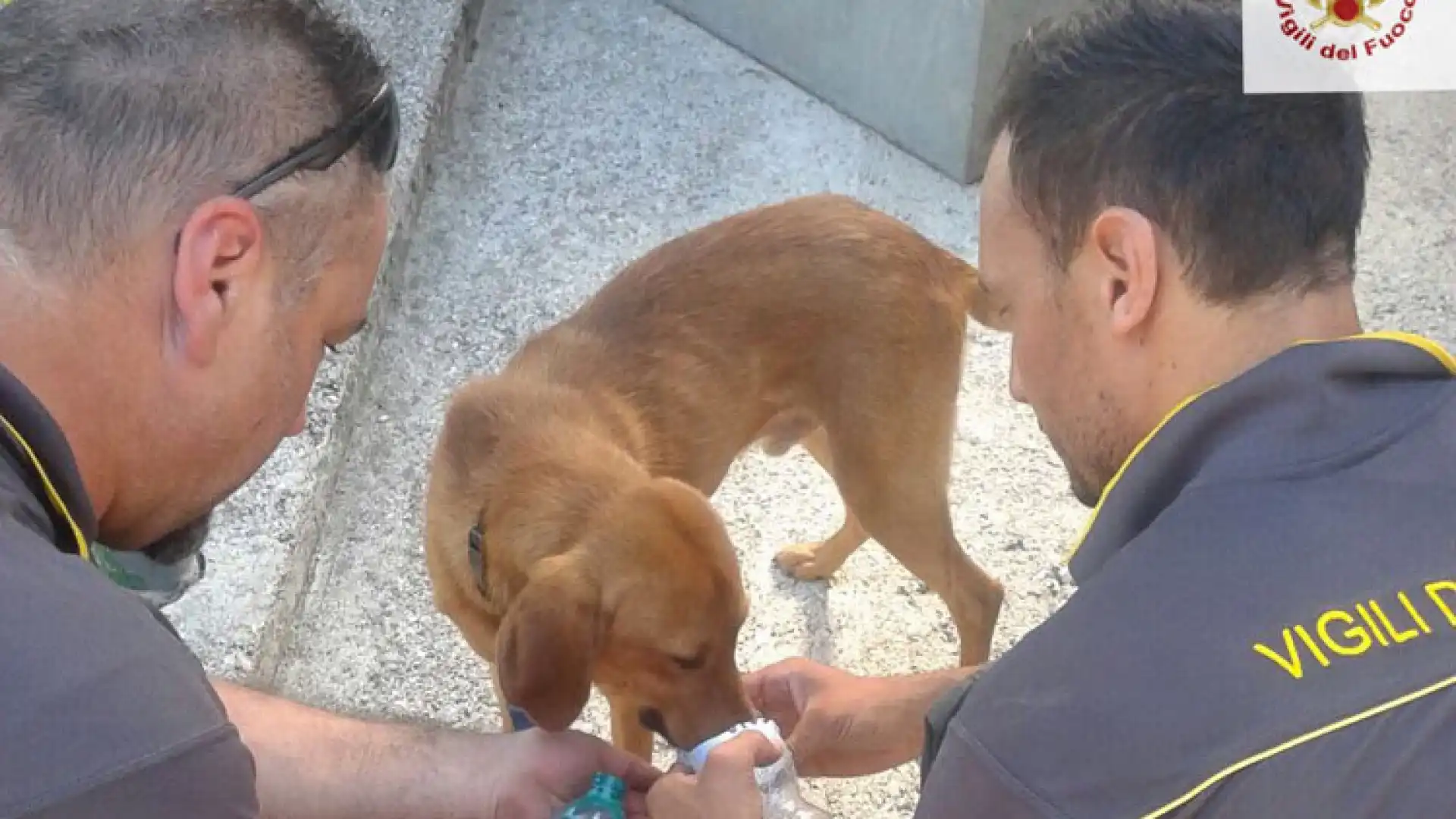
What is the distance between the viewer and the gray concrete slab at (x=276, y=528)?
328cm

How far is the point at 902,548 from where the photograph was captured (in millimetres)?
3508

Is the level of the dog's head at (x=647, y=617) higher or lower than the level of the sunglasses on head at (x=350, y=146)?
lower

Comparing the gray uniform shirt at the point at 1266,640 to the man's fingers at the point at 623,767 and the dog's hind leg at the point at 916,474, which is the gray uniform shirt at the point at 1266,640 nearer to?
the man's fingers at the point at 623,767

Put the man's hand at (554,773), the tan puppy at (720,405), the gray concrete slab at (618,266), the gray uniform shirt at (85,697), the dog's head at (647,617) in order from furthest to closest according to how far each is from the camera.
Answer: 1. the gray concrete slab at (618,266)
2. the tan puppy at (720,405)
3. the dog's head at (647,617)
4. the man's hand at (554,773)
5. the gray uniform shirt at (85,697)

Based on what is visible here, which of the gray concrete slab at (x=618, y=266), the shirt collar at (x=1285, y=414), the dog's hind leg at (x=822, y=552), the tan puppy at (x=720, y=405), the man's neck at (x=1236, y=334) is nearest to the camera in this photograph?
the shirt collar at (x=1285, y=414)

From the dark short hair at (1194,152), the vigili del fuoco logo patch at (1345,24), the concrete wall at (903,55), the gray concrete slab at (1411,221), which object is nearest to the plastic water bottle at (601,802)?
the dark short hair at (1194,152)

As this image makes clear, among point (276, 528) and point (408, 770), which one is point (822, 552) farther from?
point (408, 770)

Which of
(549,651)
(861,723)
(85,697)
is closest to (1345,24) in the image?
→ (861,723)

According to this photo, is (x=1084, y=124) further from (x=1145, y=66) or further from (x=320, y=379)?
(x=320, y=379)

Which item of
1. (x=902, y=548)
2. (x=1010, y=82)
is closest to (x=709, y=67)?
(x=902, y=548)

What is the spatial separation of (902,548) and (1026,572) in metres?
0.46

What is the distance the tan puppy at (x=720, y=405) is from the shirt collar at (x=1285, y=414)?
1231 mm

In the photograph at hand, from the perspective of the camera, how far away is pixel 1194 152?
1.85m

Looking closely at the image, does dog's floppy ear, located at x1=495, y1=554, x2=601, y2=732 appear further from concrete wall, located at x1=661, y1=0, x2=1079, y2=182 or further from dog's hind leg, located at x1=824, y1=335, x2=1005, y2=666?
concrete wall, located at x1=661, y1=0, x2=1079, y2=182
